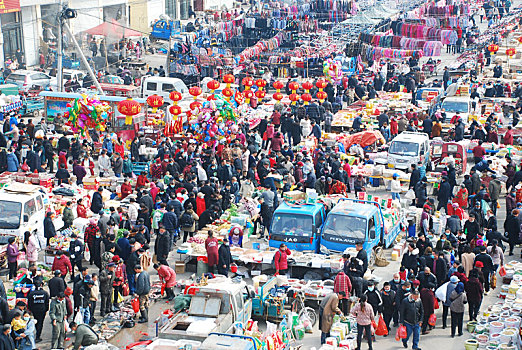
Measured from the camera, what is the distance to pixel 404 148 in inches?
1174

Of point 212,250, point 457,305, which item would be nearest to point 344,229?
point 212,250

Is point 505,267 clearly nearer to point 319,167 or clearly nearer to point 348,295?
point 348,295

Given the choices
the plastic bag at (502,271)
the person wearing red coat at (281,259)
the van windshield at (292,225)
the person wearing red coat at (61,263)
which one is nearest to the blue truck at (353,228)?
the van windshield at (292,225)

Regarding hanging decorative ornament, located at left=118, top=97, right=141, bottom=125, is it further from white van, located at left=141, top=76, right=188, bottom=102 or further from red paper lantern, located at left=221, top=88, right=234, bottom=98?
white van, located at left=141, top=76, right=188, bottom=102

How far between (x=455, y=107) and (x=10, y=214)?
20544mm

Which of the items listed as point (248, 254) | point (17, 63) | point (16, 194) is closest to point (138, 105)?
point (16, 194)

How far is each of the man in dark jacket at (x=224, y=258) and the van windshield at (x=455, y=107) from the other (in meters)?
18.5

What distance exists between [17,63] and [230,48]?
41.3 feet

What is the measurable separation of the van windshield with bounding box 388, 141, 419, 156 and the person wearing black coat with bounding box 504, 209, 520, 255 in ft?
22.8

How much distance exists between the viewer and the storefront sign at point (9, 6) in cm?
4778

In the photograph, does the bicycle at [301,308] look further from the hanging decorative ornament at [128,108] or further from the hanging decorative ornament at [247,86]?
the hanging decorative ornament at [247,86]

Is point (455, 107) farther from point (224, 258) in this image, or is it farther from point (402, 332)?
point (402, 332)

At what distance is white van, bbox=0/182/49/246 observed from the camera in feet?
70.9

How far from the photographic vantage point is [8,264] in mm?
20609
